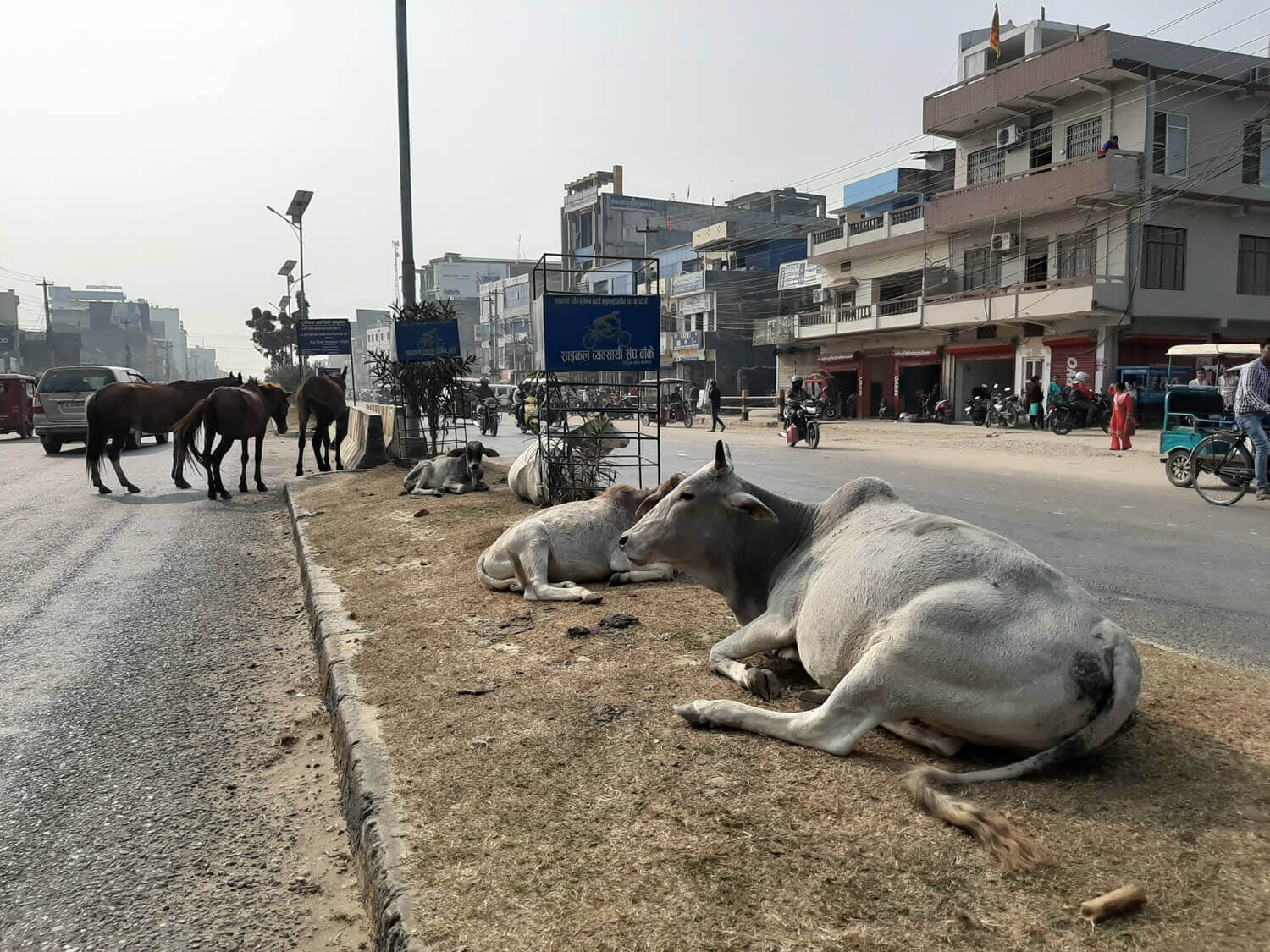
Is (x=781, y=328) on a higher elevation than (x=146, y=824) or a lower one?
higher

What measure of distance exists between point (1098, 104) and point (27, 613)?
31.1 meters

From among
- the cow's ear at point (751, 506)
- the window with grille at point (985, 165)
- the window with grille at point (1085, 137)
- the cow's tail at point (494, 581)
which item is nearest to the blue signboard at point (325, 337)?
the window with grille at point (985, 165)

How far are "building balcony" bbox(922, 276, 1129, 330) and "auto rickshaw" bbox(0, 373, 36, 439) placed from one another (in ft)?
97.2

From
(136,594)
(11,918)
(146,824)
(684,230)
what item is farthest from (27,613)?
(684,230)

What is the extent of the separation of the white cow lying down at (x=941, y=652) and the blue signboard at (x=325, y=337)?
2532 cm

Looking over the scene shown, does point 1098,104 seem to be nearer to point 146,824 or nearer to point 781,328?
point 781,328

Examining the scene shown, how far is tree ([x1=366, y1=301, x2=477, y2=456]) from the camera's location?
1511 cm

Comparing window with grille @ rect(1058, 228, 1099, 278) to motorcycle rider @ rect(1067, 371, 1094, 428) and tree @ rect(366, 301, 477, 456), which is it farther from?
tree @ rect(366, 301, 477, 456)

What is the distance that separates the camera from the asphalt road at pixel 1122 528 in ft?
18.6

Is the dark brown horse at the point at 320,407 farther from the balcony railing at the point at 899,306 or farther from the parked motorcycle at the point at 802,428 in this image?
the balcony railing at the point at 899,306

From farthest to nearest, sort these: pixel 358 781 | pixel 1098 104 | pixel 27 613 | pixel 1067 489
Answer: pixel 1098 104 → pixel 1067 489 → pixel 27 613 → pixel 358 781

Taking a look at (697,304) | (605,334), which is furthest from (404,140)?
(697,304)

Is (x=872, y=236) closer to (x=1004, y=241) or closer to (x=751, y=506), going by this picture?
(x=1004, y=241)

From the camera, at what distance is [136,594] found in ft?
23.4
